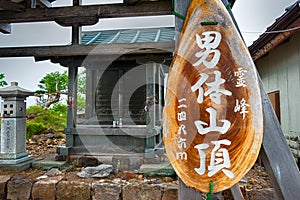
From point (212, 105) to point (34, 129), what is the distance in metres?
6.68

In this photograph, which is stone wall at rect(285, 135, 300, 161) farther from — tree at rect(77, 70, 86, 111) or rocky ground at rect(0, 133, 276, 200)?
tree at rect(77, 70, 86, 111)

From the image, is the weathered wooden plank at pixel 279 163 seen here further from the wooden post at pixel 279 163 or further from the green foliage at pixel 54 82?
the green foliage at pixel 54 82

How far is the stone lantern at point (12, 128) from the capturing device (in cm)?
355

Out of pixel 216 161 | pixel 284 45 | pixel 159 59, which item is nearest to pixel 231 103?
pixel 216 161

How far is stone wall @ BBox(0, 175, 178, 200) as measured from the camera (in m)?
2.67

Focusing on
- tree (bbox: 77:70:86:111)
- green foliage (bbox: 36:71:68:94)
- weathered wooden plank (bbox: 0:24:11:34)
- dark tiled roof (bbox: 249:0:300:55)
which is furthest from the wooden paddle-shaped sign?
green foliage (bbox: 36:71:68:94)

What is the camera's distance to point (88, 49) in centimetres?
311

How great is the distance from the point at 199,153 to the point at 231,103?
317 mm

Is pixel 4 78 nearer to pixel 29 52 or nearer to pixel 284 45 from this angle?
pixel 29 52

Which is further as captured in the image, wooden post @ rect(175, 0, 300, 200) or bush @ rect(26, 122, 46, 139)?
bush @ rect(26, 122, 46, 139)

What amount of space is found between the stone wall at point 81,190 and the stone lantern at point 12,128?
638 millimetres

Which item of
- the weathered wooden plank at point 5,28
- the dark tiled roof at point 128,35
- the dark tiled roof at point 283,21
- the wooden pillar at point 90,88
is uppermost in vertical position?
the dark tiled roof at point 128,35

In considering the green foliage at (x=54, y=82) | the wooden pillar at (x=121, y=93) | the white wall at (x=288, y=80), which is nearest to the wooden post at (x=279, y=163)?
the white wall at (x=288, y=80)

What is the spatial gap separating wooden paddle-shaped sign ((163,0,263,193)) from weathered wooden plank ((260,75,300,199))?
0.29ft
